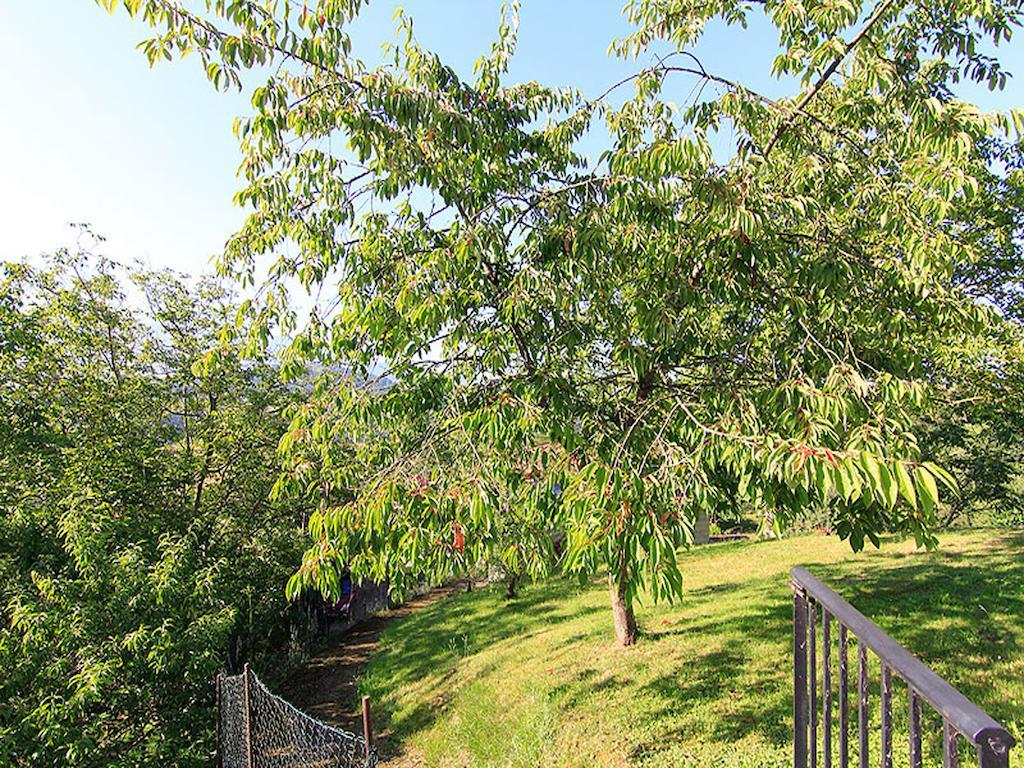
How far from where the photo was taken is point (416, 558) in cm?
282

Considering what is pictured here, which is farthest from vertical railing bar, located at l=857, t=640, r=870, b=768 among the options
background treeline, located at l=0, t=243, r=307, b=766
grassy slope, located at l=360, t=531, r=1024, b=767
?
background treeline, located at l=0, t=243, r=307, b=766

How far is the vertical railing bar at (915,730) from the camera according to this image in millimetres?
1220

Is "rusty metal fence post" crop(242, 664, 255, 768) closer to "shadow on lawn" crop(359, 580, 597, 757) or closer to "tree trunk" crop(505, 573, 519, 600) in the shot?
"shadow on lawn" crop(359, 580, 597, 757)

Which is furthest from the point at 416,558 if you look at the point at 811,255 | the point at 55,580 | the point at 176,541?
the point at 176,541

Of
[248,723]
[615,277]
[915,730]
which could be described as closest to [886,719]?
[915,730]

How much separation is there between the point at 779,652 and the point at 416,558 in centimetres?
511

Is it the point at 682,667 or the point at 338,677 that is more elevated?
the point at 682,667

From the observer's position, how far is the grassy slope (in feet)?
16.2

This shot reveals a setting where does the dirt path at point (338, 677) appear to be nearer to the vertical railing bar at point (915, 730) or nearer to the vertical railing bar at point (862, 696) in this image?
the vertical railing bar at point (862, 696)

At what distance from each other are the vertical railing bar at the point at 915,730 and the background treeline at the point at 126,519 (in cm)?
419

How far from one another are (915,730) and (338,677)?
446 inches

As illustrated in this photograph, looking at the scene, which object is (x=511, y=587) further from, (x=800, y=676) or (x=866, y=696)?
(x=866, y=696)

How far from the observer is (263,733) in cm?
557

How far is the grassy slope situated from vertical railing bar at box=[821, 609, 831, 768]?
2718 millimetres
